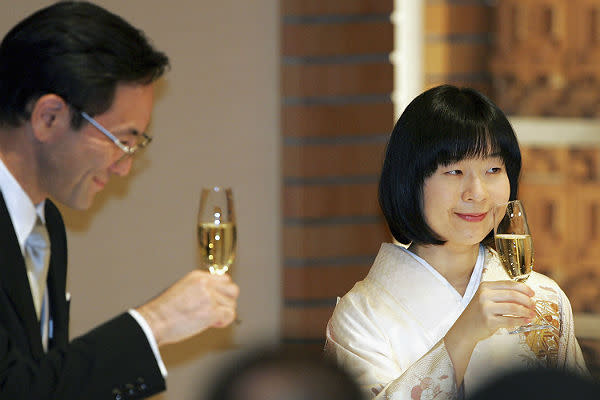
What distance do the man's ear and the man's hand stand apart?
0.44m

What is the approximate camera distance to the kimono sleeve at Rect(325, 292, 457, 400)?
5.79 feet

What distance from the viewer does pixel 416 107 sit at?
6.61 feet

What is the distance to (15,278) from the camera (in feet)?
5.57

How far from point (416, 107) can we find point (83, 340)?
3.09ft

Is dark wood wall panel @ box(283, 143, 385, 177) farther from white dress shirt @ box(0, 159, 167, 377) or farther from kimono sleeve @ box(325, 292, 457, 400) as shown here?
white dress shirt @ box(0, 159, 167, 377)

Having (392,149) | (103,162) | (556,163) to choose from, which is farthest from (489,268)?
(556,163)

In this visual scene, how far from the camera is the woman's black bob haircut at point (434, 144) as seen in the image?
1936 mm

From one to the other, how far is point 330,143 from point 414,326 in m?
1.33

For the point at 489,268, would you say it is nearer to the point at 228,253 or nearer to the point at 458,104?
the point at 458,104

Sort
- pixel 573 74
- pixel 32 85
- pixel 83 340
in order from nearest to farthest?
1. pixel 83 340
2. pixel 32 85
3. pixel 573 74

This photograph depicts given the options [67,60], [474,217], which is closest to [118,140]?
[67,60]

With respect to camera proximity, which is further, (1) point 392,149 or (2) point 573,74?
(2) point 573,74

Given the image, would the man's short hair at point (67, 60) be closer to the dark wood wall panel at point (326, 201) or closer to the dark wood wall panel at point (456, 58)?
the dark wood wall panel at point (326, 201)

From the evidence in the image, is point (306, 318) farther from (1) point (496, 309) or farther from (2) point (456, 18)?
(1) point (496, 309)
